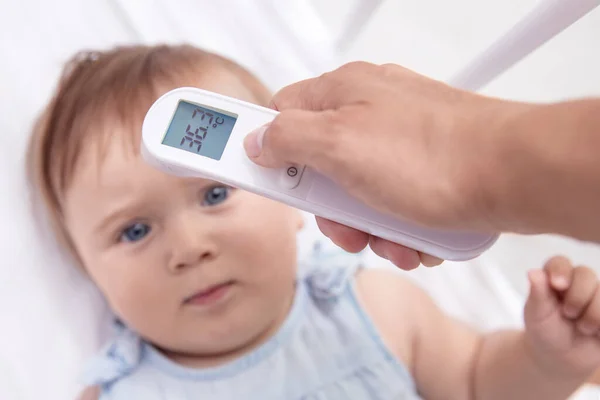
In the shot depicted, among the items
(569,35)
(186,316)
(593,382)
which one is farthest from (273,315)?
(569,35)

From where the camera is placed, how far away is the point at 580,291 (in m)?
0.57

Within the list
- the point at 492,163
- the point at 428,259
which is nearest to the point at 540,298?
the point at 428,259

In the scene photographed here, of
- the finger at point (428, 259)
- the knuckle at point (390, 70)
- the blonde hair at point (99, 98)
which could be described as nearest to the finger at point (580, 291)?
the finger at point (428, 259)

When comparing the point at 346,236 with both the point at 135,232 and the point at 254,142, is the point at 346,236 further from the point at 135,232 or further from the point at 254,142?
the point at 135,232

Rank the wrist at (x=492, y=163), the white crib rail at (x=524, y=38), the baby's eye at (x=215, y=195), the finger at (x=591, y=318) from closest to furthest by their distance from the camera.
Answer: the wrist at (x=492, y=163) → the white crib rail at (x=524, y=38) → the finger at (x=591, y=318) → the baby's eye at (x=215, y=195)

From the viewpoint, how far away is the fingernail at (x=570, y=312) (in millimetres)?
586

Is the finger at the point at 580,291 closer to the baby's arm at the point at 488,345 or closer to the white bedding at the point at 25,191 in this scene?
the baby's arm at the point at 488,345

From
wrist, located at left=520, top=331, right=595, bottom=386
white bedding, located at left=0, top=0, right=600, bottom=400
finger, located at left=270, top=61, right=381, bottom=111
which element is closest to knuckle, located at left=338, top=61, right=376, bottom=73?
finger, located at left=270, top=61, right=381, bottom=111

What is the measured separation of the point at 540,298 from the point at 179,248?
38 centimetres

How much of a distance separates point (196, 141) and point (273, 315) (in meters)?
0.30

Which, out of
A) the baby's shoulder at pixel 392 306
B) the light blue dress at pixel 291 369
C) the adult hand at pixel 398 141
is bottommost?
the light blue dress at pixel 291 369

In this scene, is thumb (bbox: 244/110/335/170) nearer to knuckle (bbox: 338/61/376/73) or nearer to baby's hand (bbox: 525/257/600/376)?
knuckle (bbox: 338/61/376/73)

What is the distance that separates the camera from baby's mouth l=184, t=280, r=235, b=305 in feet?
2.19

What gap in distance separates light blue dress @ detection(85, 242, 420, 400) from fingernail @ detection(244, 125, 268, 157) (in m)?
0.34
